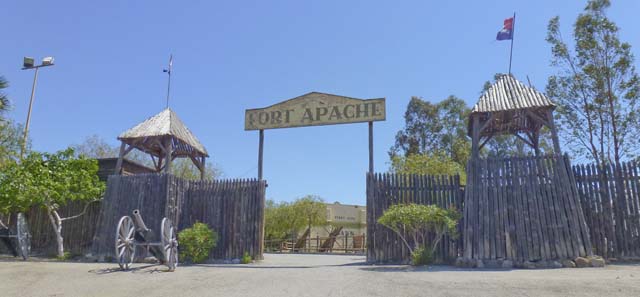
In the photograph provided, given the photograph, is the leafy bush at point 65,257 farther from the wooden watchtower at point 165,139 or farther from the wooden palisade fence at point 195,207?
the wooden watchtower at point 165,139

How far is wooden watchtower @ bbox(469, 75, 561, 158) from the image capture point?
38.1 feet

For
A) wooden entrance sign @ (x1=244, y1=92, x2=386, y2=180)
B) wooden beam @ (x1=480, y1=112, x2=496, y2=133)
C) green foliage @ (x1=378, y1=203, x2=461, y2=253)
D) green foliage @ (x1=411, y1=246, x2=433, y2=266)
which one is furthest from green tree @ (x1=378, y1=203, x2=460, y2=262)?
wooden entrance sign @ (x1=244, y1=92, x2=386, y2=180)

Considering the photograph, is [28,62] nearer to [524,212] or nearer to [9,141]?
[9,141]

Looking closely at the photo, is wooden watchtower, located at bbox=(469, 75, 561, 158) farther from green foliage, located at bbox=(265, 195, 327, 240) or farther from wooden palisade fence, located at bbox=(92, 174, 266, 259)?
green foliage, located at bbox=(265, 195, 327, 240)

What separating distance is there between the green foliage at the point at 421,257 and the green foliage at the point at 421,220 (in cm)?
19

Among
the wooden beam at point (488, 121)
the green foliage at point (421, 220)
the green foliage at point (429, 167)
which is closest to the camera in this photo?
the green foliage at point (421, 220)

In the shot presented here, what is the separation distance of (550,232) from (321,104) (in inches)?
294

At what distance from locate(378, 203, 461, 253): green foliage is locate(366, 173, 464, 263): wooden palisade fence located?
465mm

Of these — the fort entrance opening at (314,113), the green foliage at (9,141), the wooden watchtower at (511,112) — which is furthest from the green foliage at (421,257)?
the green foliage at (9,141)

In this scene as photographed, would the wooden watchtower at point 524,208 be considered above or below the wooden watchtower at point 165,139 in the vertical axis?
below

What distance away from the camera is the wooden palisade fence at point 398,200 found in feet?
38.3

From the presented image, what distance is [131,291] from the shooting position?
6789 mm

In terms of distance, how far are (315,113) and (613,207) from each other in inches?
333

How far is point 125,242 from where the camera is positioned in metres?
10.1
